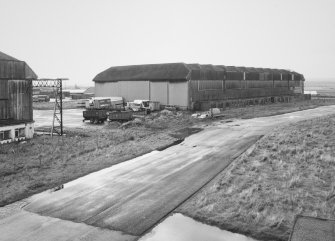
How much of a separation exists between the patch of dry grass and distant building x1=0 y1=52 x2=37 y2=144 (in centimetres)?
2035

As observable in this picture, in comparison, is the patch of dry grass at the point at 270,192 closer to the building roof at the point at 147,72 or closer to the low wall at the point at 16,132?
the low wall at the point at 16,132

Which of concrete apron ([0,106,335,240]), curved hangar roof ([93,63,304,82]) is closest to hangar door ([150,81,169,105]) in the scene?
curved hangar roof ([93,63,304,82])

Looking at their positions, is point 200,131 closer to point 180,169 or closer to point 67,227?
point 180,169

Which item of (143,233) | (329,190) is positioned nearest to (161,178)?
(143,233)

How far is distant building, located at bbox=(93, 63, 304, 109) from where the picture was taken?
A: 181ft

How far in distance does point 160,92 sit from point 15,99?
29.5 metres

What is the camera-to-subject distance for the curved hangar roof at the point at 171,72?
55.9 m

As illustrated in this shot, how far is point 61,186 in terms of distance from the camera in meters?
17.9

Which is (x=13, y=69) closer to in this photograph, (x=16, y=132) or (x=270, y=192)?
(x=16, y=132)

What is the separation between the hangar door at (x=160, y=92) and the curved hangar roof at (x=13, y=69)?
27.5 meters

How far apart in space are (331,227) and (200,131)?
24886mm

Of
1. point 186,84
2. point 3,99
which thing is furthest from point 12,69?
point 186,84

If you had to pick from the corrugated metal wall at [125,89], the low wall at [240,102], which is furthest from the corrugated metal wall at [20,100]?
the corrugated metal wall at [125,89]

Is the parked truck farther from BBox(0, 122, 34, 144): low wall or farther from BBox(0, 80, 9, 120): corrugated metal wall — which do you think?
BBox(0, 80, 9, 120): corrugated metal wall
